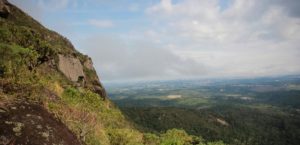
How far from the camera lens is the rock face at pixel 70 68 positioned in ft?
201

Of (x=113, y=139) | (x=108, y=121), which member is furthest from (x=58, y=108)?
(x=108, y=121)

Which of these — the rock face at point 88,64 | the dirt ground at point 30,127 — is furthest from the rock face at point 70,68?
the dirt ground at point 30,127

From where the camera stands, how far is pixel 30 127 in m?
15.2

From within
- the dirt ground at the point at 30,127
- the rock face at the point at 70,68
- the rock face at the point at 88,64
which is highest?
the rock face at the point at 88,64

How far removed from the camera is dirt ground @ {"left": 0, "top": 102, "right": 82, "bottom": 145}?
14.2 m

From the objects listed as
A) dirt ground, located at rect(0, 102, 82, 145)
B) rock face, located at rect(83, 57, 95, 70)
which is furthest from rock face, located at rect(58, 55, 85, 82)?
dirt ground, located at rect(0, 102, 82, 145)

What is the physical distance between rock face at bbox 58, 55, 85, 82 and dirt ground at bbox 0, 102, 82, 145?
145ft

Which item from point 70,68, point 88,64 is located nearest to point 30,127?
point 70,68

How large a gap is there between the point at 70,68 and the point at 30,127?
169 ft

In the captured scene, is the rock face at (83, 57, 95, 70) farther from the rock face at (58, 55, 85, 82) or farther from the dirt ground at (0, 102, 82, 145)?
the dirt ground at (0, 102, 82, 145)

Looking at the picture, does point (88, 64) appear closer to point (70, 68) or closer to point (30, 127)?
point (70, 68)

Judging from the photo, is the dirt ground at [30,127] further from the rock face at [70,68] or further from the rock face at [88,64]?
the rock face at [88,64]

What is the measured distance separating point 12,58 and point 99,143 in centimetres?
1206

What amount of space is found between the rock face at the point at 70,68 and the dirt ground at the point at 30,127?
44.3 m
